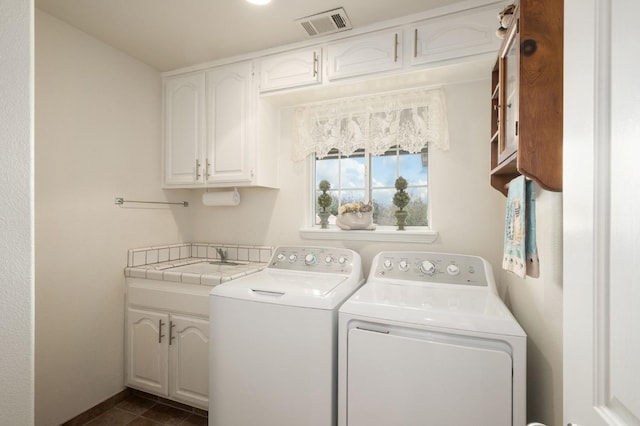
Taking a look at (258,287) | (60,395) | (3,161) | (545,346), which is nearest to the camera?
(3,161)

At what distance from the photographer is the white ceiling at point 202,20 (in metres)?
1.68

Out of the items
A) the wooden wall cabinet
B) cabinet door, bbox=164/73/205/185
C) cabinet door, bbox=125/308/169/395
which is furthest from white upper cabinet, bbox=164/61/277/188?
the wooden wall cabinet

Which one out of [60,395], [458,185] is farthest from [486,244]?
[60,395]

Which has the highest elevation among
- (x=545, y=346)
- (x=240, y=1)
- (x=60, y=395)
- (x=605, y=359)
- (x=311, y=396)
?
(x=240, y=1)

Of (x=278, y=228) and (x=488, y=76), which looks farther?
(x=278, y=228)

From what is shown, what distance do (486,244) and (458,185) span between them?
1.34 feet

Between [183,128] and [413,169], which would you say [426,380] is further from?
[183,128]

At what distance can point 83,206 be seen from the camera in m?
1.95

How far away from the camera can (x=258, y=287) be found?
62.8 inches

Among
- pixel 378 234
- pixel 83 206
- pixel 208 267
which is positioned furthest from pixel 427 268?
pixel 83 206

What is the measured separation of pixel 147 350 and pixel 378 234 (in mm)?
1799

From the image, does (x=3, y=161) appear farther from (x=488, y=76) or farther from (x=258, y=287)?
(x=488, y=76)

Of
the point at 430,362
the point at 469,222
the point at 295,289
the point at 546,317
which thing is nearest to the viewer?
the point at 546,317

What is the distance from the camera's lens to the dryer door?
111cm
